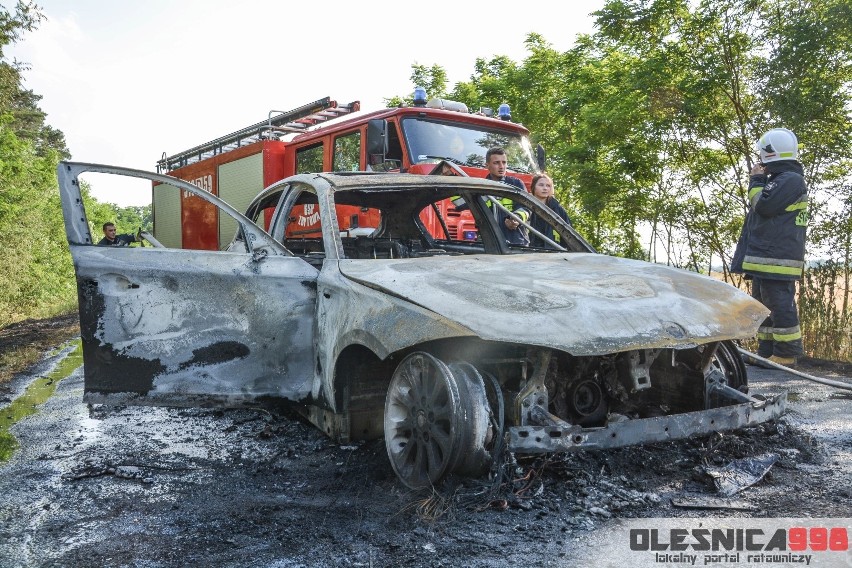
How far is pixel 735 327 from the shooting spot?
313 cm

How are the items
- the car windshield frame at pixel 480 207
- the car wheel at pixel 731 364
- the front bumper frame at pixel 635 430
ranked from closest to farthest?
the front bumper frame at pixel 635 430 < the car wheel at pixel 731 364 < the car windshield frame at pixel 480 207

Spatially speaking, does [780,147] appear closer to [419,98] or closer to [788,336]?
[788,336]

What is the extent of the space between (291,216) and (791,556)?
3369 millimetres

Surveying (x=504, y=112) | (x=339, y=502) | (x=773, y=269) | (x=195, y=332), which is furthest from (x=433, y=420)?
(x=504, y=112)

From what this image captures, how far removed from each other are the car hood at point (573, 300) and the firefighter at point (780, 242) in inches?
146

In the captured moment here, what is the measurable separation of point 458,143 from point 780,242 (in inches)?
141

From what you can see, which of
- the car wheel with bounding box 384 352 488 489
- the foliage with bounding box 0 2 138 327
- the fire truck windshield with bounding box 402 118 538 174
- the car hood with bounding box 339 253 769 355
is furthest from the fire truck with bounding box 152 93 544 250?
the foliage with bounding box 0 2 138 327

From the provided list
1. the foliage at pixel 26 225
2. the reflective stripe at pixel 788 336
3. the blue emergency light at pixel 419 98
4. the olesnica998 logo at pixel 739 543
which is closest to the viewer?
the olesnica998 logo at pixel 739 543

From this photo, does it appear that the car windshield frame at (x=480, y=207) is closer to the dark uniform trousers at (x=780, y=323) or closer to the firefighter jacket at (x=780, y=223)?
the dark uniform trousers at (x=780, y=323)

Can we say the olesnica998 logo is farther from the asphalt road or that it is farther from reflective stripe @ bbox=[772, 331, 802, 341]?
reflective stripe @ bbox=[772, 331, 802, 341]

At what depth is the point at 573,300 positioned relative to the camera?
9.59ft

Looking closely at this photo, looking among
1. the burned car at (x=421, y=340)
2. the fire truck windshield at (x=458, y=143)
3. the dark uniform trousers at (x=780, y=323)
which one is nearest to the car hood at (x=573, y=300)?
the burned car at (x=421, y=340)

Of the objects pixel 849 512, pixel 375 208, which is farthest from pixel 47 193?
pixel 849 512

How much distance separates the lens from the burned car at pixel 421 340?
2791 mm
